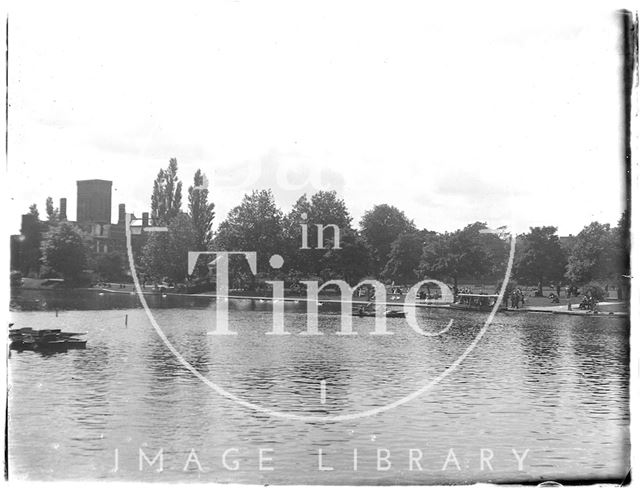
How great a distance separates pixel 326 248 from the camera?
77500mm

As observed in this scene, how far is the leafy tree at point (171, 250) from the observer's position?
69.9 metres

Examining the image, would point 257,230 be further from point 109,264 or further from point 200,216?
point 109,264

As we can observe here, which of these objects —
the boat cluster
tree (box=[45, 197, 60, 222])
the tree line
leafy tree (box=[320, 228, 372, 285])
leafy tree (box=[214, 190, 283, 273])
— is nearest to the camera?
the boat cluster

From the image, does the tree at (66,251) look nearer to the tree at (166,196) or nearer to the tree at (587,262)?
the tree at (166,196)

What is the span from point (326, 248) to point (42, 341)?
40.9 metres

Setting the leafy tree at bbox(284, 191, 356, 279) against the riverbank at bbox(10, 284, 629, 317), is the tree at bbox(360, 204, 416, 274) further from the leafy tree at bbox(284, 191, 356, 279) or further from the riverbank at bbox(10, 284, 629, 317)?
the riverbank at bbox(10, 284, 629, 317)

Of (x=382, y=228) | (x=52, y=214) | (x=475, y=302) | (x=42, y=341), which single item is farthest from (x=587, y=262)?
(x=42, y=341)

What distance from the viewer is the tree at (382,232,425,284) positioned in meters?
80.1

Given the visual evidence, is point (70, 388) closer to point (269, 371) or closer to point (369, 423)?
point (269, 371)

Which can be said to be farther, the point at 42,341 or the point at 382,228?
the point at 382,228

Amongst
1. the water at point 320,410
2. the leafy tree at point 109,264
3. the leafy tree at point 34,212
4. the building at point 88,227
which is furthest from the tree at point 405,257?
the leafy tree at point 34,212

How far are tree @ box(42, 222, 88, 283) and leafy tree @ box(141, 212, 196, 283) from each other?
7.89 metres

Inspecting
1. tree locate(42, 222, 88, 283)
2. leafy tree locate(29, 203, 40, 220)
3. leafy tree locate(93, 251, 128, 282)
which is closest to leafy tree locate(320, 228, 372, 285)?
leafy tree locate(93, 251, 128, 282)

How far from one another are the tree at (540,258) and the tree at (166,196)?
27.5 meters
